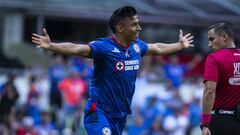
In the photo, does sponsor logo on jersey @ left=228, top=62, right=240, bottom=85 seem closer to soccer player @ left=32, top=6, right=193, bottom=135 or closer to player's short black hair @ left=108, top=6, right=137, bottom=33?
soccer player @ left=32, top=6, right=193, bottom=135

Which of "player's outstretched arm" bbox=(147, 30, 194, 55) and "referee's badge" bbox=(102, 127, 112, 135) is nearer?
"referee's badge" bbox=(102, 127, 112, 135)

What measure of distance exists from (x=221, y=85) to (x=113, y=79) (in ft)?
4.32

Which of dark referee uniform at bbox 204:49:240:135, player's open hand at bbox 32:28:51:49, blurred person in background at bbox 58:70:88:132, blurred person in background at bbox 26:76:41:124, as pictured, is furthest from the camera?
blurred person in background at bbox 58:70:88:132

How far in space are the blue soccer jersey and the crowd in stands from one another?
7455 mm

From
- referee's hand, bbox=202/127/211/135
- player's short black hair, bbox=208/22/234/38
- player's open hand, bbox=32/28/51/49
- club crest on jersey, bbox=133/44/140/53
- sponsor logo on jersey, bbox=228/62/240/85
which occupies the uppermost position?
player's short black hair, bbox=208/22/234/38

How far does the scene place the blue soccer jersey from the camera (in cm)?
1038

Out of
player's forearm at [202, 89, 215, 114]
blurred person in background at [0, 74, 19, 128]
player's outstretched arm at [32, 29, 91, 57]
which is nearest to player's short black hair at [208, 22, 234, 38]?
player's forearm at [202, 89, 215, 114]

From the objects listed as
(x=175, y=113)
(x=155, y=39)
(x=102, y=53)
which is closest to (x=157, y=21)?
(x=155, y=39)

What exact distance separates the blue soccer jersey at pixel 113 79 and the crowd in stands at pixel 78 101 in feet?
24.5

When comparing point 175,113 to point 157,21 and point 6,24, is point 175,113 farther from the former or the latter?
point 6,24

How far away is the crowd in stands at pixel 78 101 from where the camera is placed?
19.1m

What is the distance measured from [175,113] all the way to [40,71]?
14.9 ft

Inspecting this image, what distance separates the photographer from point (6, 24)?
28.2m

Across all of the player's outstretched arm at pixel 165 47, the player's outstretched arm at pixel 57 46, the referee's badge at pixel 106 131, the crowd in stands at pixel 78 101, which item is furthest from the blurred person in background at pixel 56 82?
the player's outstretched arm at pixel 57 46
